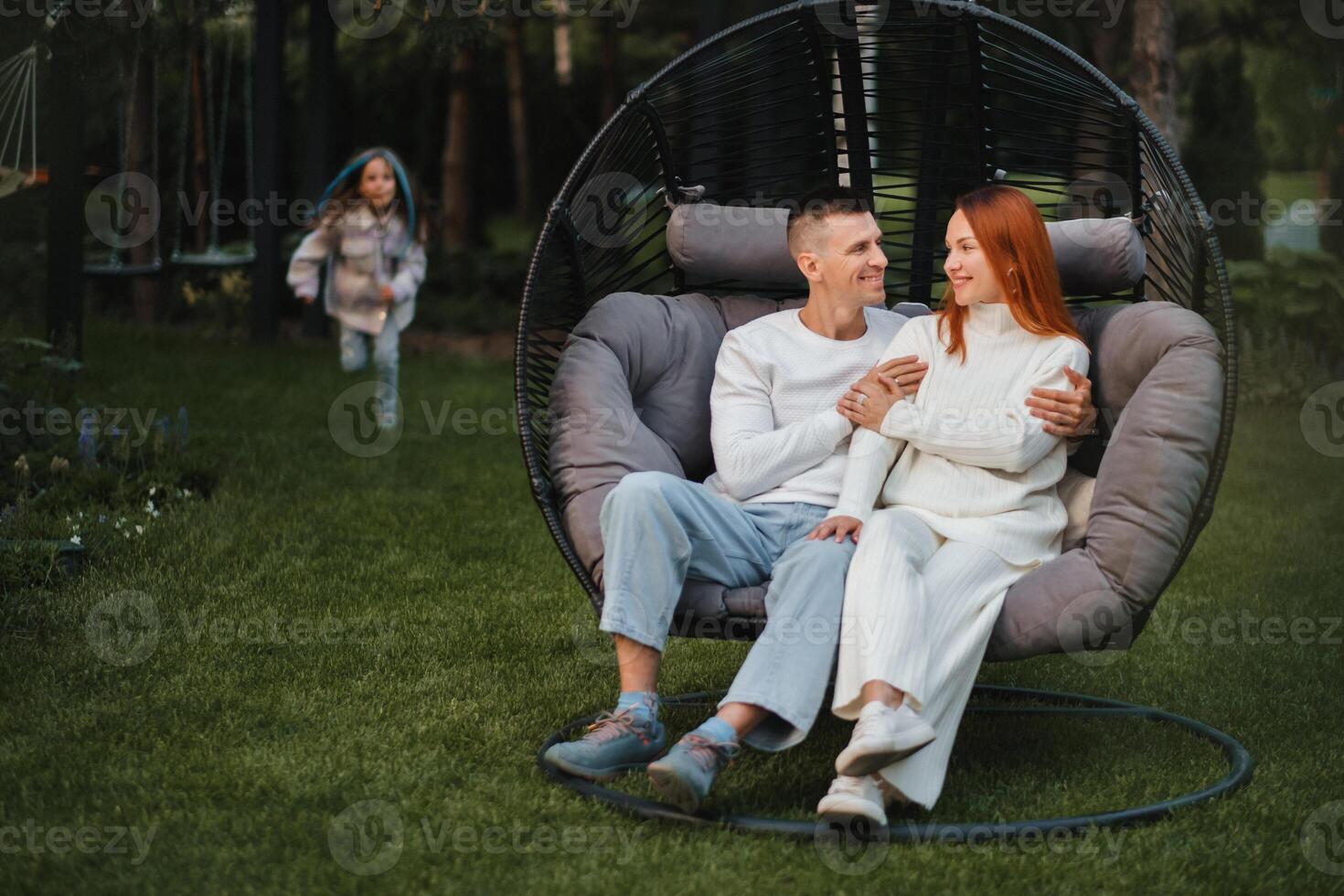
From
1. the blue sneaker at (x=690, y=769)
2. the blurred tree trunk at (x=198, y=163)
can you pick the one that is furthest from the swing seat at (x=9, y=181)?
the blue sneaker at (x=690, y=769)

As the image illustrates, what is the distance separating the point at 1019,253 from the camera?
3033mm

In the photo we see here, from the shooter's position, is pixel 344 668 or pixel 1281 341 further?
pixel 1281 341

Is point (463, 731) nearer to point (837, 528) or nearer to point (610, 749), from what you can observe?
point (610, 749)

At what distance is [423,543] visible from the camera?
4.77 metres

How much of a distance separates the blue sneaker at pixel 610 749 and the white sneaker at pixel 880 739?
44 cm

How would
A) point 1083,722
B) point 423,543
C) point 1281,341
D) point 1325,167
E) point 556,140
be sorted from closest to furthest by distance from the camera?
point 1083,722, point 423,543, point 1281,341, point 1325,167, point 556,140

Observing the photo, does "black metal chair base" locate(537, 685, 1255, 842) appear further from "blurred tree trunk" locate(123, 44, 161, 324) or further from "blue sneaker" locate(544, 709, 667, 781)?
"blurred tree trunk" locate(123, 44, 161, 324)

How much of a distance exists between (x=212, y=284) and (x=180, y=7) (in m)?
4.52

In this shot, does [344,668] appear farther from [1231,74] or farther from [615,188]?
[1231,74]

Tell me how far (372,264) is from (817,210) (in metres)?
3.50

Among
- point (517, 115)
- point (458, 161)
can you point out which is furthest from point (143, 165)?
point (517, 115)

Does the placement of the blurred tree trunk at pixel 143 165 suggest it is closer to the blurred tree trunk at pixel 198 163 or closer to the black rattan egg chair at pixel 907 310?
the blurred tree trunk at pixel 198 163

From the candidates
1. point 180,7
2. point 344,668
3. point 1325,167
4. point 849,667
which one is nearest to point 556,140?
point 1325,167

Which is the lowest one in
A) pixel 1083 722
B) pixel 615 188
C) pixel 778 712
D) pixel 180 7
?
pixel 1083 722
